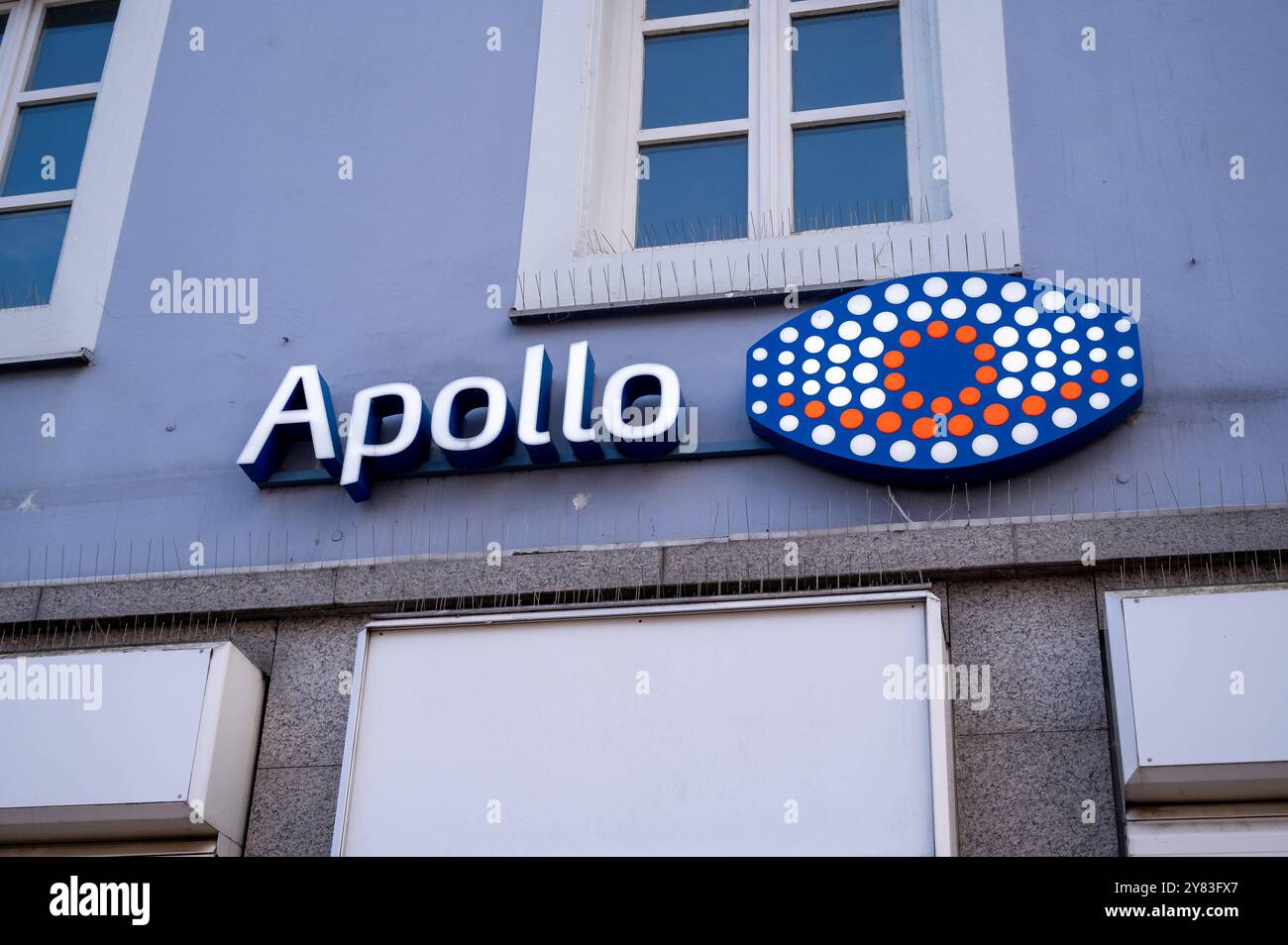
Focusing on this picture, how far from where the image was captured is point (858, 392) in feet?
23.6

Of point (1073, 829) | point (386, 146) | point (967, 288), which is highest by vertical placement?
point (386, 146)

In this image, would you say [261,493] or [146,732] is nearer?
[146,732]

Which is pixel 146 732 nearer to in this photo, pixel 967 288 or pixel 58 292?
pixel 58 292

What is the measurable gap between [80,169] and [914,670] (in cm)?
486

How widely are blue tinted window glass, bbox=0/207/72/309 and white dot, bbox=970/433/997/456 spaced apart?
14.4ft

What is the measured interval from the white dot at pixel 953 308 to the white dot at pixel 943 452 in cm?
58

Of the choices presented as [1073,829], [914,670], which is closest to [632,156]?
[914,670]

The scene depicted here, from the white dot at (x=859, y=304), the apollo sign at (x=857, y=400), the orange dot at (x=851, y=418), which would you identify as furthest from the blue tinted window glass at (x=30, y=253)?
the orange dot at (x=851, y=418)

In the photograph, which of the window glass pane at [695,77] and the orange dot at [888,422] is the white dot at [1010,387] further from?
the window glass pane at [695,77]

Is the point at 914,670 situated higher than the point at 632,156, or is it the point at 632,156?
the point at 632,156

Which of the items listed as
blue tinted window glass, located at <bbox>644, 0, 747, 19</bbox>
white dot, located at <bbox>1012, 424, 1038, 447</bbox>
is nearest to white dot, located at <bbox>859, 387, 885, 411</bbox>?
white dot, located at <bbox>1012, 424, 1038, 447</bbox>

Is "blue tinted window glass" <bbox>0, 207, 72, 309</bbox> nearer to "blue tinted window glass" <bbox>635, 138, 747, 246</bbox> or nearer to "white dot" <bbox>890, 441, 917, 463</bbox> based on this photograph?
"blue tinted window glass" <bbox>635, 138, 747, 246</bbox>

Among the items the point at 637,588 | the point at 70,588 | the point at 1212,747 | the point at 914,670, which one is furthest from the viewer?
the point at 70,588

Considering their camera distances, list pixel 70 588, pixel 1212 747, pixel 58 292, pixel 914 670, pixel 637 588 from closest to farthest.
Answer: pixel 1212 747
pixel 914 670
pixel 637 588
pixel 70 588
pixel 58 292
